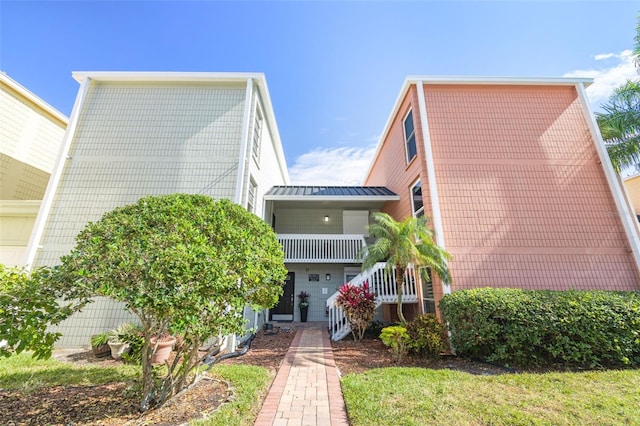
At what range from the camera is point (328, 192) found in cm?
1120

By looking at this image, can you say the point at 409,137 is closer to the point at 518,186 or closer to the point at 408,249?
the point at 518,186

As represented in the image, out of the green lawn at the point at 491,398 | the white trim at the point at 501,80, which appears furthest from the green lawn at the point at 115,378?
the white trim at the point at 501,80

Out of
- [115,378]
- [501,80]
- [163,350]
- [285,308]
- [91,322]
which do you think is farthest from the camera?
[285,308]

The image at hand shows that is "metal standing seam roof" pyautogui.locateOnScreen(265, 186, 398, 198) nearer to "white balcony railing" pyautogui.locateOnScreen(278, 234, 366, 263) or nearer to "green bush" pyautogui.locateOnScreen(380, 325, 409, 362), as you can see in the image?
"white balcony railing" pyautogui.locateOnScreen(278, 234, 366, 263)

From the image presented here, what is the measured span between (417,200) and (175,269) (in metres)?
7.77

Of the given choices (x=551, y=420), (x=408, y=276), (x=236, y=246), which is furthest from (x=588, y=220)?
(x=236, y=246)

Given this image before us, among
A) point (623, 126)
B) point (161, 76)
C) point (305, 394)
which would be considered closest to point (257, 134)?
point (161, 76)

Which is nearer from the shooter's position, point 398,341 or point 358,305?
point 398,341

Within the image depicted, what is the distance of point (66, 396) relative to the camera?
361cm

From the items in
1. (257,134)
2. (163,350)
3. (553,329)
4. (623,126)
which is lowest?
(163,350)

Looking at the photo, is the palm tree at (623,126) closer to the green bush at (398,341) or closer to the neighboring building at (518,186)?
the neighboring building at (518,186)

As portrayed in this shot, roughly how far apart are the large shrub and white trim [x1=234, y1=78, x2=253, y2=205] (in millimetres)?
3652

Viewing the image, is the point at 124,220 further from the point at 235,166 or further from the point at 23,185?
the point at 23,185

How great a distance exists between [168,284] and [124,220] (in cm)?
138
